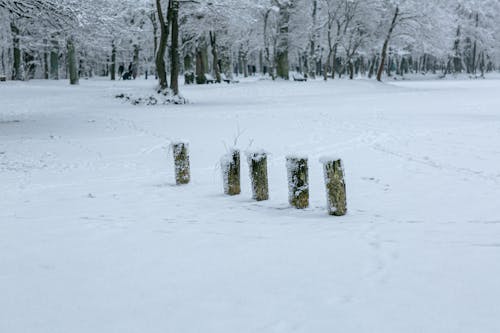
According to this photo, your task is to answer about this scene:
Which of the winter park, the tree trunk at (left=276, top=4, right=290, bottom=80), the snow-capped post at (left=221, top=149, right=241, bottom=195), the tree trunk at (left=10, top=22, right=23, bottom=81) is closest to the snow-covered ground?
the winter park

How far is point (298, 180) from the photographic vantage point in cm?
638

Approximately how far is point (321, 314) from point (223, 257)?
4.64 ft

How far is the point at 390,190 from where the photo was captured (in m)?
7.51

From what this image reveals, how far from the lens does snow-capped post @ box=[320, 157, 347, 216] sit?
5867 millimetres

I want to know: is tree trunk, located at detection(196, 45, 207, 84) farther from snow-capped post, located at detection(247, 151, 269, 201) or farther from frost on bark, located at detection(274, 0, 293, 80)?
snow-capped post, located at detection(247, 151, 269, 201)

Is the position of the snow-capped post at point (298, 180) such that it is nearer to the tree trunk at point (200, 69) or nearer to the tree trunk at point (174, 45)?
the tree trunk at point (174, 45)

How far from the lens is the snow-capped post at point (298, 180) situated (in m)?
6.28

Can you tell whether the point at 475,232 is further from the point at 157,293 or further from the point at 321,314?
the point at 157,293

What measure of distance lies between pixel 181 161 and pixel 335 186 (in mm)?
3119

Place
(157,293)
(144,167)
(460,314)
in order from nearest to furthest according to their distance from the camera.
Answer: (460,314) < (157,293) < (144,167)

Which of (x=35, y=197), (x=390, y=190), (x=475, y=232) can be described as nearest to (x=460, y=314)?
(x=475, y=232)

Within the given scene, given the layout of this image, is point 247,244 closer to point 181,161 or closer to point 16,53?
point 181,161

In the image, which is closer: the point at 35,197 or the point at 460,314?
the point at 460,314

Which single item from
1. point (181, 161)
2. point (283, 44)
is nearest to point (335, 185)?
point (181, 161)
